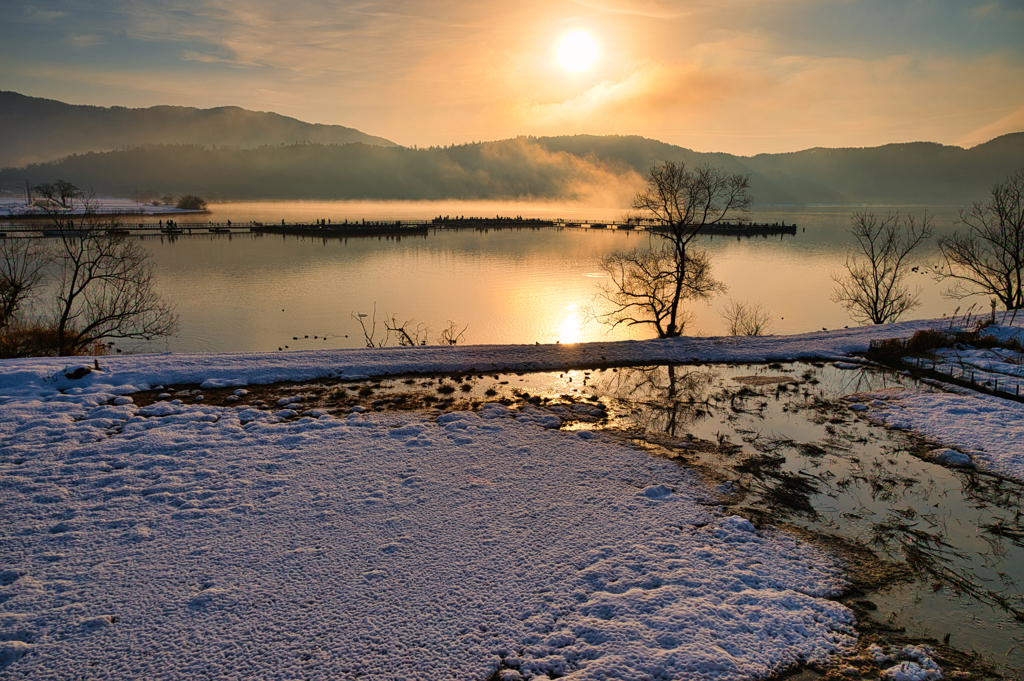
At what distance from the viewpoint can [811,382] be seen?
16219 millimetres

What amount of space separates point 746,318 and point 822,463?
28.7m

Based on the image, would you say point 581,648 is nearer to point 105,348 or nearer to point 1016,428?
point 1016,428

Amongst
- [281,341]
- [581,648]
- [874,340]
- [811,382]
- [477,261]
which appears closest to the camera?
[581,648]

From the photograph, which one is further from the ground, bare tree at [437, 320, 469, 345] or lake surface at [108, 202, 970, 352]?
lake surface at [108, 202, 970, 352]

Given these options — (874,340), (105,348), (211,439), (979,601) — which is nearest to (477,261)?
(105,348)

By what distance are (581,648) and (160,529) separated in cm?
632

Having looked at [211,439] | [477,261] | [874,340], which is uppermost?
[477,261]

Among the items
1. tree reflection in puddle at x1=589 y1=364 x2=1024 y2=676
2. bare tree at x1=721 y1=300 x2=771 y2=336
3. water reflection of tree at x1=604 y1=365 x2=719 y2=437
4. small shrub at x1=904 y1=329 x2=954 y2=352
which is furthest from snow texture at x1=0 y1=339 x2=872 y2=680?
bare tree at x1=721 y1=300 x2=771 y2=336

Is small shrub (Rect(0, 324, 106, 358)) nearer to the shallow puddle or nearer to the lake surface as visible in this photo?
the lake surface

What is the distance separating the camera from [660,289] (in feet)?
127

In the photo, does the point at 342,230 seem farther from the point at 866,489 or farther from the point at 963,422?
the point at 866,489

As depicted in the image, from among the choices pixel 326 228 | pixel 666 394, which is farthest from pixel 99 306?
pixel 326 228

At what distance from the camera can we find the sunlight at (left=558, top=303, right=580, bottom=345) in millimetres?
30639

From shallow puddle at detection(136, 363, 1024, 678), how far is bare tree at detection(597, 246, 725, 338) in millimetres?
11056
